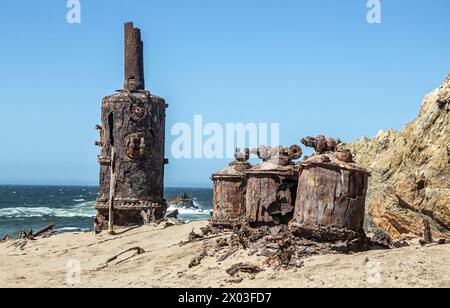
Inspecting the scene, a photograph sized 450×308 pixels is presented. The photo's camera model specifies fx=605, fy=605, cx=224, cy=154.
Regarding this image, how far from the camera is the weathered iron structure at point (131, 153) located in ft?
55.5

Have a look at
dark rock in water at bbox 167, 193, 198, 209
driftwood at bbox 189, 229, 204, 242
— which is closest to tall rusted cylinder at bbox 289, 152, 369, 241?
driftwood at bbox 189, 229, 204, 242

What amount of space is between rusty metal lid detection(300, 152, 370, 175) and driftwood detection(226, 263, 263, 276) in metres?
1.97

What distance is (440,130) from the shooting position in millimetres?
14961

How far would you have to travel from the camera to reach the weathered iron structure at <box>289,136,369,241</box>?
9883 mm

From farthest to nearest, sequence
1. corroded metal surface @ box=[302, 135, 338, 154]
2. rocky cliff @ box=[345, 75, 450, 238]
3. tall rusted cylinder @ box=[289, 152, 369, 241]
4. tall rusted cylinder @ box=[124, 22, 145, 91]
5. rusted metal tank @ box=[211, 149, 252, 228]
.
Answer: tall rusted cylinder @ box=[124, 22, 145, 91]
rocky cliff @ box=[345, 75, 450, 238]
rusted metal tank @ box=[211, 149, 252, 228]
corroded metal surface @ box=[302, 135, 338, 154]
tall rusted cylinder @ box=[289, 152, 369, 241]

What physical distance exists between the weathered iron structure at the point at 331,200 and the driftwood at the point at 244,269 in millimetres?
1034

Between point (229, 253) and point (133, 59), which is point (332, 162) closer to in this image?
point (229, 253)

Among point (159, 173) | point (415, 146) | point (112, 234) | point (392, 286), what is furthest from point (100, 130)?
point (392, 286)

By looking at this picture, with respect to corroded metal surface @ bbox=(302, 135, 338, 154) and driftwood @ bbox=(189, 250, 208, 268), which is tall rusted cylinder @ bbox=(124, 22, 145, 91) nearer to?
driftwood @ bbox=(189, 250, 208, 268)

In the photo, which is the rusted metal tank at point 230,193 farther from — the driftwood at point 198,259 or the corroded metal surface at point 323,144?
the corroded metal surface at point 323,144

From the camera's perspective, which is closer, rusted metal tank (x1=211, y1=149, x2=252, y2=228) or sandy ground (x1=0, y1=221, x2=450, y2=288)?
sandy ground (x1=0, y1=221, x2=450, y2=288)

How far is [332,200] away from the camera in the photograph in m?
9.91
